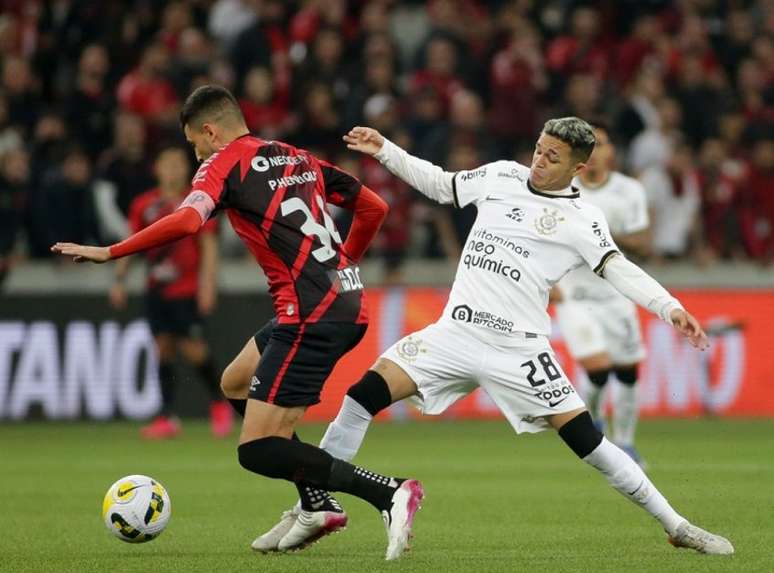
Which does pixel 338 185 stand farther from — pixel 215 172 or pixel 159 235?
pixel 159 235

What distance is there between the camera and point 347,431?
7.97 m

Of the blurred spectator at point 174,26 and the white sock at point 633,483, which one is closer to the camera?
the white sock at point 633,483

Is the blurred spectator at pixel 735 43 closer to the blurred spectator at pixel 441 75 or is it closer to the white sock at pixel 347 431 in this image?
the blurred spectator at pixel 441 75

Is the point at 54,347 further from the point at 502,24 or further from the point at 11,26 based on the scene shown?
the point at 502,24

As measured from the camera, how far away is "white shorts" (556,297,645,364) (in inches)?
484

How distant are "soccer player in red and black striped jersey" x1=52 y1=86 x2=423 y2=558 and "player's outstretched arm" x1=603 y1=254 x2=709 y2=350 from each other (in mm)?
1217

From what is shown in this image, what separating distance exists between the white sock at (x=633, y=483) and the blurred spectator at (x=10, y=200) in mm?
10077

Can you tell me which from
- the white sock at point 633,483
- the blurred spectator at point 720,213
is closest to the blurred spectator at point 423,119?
the blurred spectator at point 720,213

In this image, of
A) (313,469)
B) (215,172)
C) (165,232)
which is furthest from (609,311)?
(165,232)

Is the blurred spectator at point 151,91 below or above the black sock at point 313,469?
above

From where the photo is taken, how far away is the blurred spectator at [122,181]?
16.7 metres

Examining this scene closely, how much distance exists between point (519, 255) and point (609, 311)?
4547 millimetres

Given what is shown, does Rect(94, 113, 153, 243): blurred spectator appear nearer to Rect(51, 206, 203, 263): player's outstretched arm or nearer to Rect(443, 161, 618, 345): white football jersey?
Rect(443, 161, 618, 345): white football jersey

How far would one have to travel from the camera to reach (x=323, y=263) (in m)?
7.68
